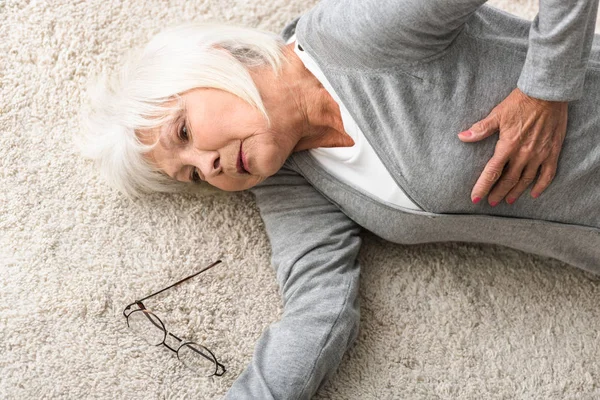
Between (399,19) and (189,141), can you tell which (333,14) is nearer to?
(399,19)

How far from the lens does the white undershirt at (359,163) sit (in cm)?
127

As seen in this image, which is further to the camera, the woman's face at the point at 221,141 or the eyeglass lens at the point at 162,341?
the eyeglass lens at the point at 162,341

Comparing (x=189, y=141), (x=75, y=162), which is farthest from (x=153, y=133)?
(x=75, y=162)

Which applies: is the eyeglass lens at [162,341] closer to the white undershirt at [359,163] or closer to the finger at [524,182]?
the white undershirt at [359,163]

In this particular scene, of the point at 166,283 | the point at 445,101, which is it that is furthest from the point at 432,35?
the point at 166,283

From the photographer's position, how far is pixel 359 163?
1295 millimetres

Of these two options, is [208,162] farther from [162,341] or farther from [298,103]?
[162,341]

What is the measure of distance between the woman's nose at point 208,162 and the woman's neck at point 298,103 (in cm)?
13

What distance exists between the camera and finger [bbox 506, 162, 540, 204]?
1195 mm

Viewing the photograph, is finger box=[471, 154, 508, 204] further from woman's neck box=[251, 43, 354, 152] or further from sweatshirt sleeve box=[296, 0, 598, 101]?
woman's neck box=[251, 43, 354, 152]

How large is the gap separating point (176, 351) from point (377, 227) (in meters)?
0.50

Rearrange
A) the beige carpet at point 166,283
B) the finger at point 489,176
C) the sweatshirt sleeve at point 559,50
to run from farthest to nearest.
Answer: the beige carpet at point 166,283
the finger at point 489,176
the sweatshirt sleeve at point 559,50

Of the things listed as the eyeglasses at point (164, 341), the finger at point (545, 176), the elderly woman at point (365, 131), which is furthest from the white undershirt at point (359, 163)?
the eyeglasses at point (164, 341)

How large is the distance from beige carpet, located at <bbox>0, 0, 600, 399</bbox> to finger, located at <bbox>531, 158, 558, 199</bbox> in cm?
30
